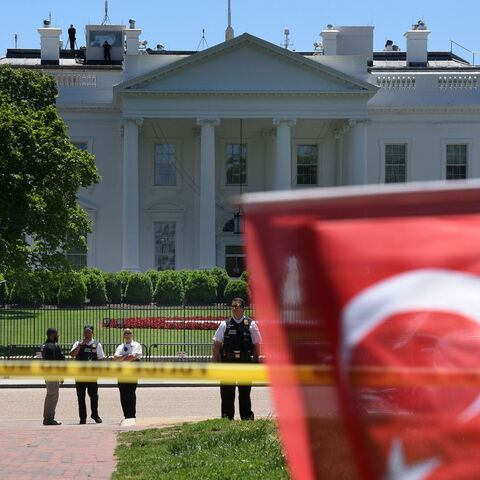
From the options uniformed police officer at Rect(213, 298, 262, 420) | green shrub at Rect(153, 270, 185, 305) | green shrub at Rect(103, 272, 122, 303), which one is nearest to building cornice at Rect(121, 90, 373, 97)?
green shrub at Rect(103, 272, 122, 303)

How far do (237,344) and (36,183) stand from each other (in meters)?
18.1

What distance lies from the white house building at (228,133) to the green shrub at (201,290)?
5.79 m

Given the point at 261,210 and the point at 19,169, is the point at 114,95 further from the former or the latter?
the point at 261,210

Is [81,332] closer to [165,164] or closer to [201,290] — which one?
[201,290]

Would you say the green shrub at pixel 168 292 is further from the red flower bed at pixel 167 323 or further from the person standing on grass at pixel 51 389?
the person standing on grass at pixel 51 389

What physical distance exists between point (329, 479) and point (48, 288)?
27703mm

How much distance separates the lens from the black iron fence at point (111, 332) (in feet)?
86.6

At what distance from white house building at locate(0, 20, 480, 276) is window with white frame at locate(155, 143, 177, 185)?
0.06 metres

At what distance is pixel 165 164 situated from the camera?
5425 centimetres

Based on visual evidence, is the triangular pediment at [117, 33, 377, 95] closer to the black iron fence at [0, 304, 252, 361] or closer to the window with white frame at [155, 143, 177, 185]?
the window with white frame at [155, 143, 177, 185]

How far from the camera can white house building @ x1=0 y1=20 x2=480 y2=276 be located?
5000 centimetres

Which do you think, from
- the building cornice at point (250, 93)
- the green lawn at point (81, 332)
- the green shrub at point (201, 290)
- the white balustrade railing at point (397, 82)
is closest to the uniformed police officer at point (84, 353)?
→ the green lawn at point (81, 332)

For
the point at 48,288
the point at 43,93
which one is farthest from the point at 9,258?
the point at 43,93

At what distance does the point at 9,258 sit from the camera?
2873 cm
